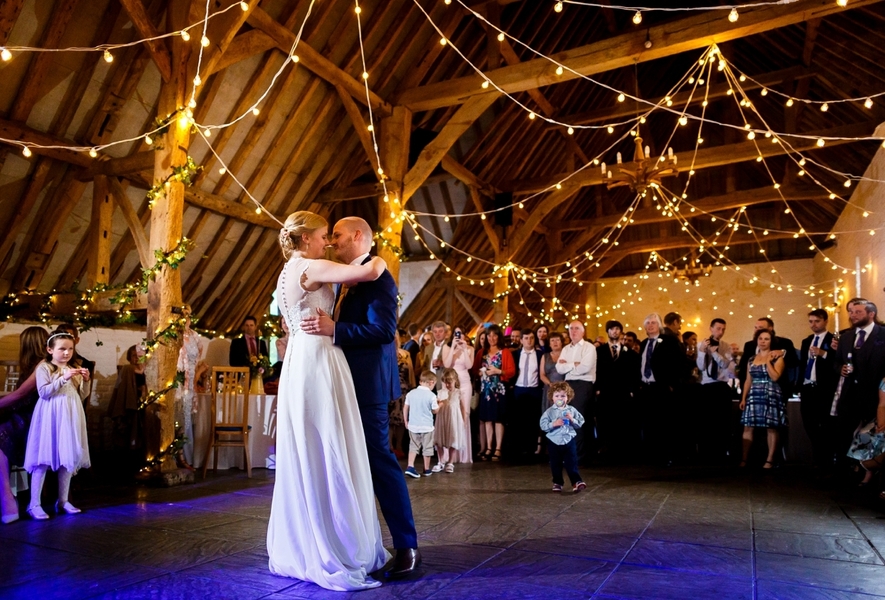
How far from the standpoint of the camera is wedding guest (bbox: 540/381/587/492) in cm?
436

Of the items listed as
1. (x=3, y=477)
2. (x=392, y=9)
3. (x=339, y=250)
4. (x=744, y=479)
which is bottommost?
(x=744, y=479)

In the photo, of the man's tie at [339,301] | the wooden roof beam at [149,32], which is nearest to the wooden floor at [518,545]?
the man's tie at [339,301]

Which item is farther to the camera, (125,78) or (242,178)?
(242,178)

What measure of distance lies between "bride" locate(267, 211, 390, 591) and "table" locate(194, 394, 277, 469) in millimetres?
3369

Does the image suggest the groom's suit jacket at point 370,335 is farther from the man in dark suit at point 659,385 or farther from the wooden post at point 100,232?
the wooden post at point 100,232

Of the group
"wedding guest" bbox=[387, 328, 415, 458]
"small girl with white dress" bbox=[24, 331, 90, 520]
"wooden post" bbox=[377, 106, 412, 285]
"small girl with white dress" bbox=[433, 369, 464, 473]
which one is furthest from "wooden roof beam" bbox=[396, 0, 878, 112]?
"small girl with white dress" bbox=[24, 331, 90, 520]

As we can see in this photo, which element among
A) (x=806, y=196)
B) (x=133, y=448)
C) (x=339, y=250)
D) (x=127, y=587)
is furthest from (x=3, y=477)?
(x=806, y=196)

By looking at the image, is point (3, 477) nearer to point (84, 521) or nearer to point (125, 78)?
point (84, 521)

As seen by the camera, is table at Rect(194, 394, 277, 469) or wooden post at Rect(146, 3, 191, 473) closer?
wooden post at Rect(146, 3, 191, 473)

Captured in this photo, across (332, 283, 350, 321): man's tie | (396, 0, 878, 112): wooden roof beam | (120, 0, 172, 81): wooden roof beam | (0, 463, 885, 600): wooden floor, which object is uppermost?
(396, 0, 878, 112): wooden roof beam

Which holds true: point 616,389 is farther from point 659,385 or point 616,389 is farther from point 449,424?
point 449,424

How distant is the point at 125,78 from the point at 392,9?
3188 millimetres

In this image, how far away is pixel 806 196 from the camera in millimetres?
11117

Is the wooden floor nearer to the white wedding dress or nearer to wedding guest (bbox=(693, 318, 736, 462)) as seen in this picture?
the white wedding dress
